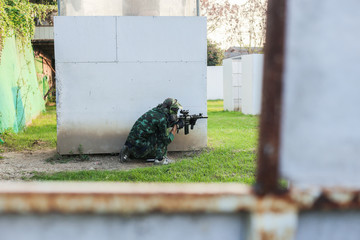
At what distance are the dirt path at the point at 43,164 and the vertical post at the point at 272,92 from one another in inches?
214

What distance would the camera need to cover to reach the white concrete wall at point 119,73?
7.43 metres

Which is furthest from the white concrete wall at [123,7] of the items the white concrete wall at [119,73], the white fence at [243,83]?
the white fence at [243,83]

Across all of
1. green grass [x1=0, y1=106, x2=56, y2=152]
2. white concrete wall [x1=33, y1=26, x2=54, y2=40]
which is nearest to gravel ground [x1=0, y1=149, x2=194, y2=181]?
green grass [x1=0, y1=106, x2=56, y2=152]

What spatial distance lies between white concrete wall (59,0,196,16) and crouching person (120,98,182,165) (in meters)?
2.01

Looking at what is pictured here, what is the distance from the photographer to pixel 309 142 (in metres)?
1.15

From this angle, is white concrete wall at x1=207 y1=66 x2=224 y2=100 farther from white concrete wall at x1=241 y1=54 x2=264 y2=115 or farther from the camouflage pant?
the camouflage pant

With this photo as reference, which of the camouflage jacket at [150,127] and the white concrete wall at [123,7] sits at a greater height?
the white concrete wall at [123,7]

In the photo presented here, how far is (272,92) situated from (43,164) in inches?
254

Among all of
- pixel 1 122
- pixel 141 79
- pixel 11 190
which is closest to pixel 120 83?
pixel 141 79

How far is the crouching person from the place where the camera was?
696 cm

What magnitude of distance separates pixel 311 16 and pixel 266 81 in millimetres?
233

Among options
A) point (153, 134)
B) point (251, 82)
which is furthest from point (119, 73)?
point (251, 82)

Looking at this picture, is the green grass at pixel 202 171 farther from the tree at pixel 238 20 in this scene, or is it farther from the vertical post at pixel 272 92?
the tree at pixel 238 20

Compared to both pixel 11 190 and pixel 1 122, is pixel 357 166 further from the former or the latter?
pixel 1 122
